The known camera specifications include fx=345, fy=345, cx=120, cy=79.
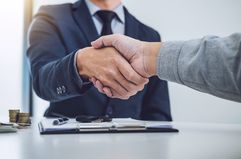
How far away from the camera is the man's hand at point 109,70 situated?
3.54ft

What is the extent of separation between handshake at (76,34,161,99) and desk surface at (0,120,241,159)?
35cm

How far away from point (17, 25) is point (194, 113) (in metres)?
1.23

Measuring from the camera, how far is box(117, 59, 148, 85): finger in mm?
1039

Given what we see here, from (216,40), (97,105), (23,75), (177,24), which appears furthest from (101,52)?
(23,75)

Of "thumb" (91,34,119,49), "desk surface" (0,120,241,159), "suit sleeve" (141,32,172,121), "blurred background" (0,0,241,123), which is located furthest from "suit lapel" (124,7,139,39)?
"desk surface" (0,120,241,159)

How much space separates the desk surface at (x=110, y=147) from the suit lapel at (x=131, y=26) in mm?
1130

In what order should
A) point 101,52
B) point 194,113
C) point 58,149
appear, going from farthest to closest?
point 194,113 → point 101,52 → point 58,149

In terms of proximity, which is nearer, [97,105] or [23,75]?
[97,105]

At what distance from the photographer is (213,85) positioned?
22.0 inches

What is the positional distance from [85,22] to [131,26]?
25cm

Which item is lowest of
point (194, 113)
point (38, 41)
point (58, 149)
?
point (194, 113)

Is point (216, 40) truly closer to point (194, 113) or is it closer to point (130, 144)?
point (130, 144)

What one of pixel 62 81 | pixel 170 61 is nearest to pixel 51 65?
pixel 62 81

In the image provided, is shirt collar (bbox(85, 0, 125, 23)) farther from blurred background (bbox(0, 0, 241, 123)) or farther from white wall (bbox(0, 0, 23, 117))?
white wall (bbox(0, 0, 23, 117))
